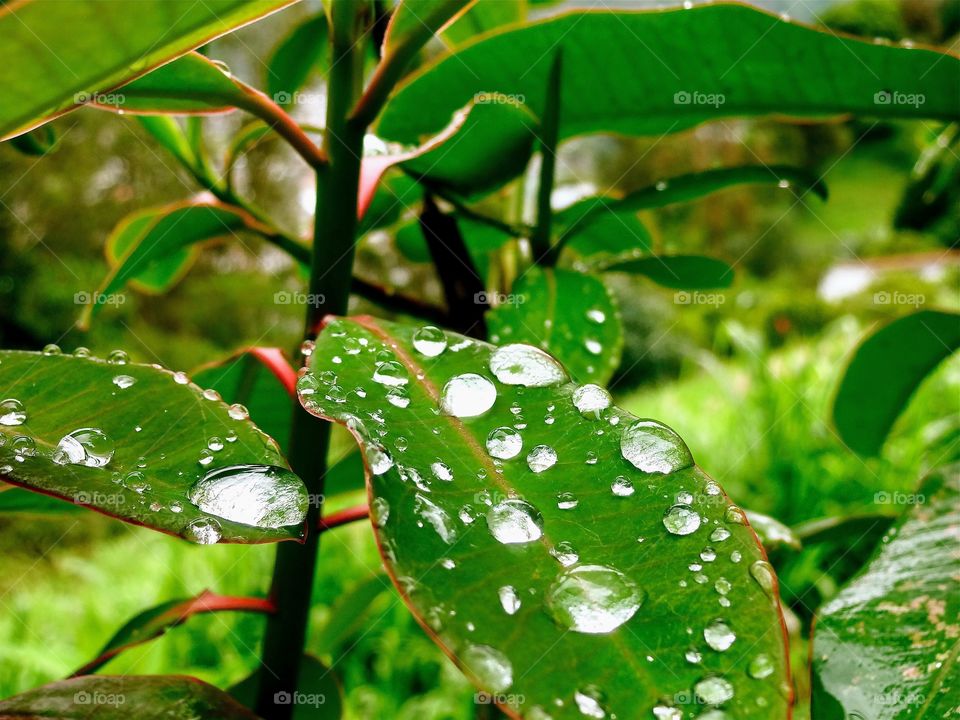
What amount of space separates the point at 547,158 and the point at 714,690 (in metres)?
0.37

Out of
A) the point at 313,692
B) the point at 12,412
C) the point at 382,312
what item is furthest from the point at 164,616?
the point at 382,312

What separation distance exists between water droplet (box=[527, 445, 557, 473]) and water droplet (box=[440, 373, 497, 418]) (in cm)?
3

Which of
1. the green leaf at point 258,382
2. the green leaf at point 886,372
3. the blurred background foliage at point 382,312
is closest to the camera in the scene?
the green leaf at point 258,382

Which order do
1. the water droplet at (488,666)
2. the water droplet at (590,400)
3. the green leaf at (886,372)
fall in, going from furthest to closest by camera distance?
the green leaf at (886,372) < the water droplet at (590,400) < the water droplet at (488,666)

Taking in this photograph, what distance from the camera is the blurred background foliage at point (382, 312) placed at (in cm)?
137

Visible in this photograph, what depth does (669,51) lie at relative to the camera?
18.2 inches

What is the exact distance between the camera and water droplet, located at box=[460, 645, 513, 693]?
192mm

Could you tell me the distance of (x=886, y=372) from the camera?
0.64 meters

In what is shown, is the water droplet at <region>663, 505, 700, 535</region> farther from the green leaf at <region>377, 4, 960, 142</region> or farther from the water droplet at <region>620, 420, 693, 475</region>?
the green leaf at <region>377, 4, 960, 142</region>

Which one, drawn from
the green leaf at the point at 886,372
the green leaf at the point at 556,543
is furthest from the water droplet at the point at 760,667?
the green leaf at the point at 886,372

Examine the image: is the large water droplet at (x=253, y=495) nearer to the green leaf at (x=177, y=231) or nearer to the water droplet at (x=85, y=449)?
the water droplet at (x=85, y=449)

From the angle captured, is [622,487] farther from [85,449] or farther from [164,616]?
[164,616]

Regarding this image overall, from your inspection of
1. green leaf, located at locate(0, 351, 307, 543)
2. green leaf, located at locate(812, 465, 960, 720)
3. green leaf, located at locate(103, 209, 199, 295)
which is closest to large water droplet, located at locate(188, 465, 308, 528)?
green leaf, located at locate(0, 351, 307, 543)

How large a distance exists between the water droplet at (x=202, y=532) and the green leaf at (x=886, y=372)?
570 mm
